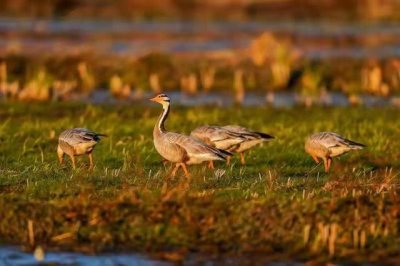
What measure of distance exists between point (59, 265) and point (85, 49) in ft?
79.7

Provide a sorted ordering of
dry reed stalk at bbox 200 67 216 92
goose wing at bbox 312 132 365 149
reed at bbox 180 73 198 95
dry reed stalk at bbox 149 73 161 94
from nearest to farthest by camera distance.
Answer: goose wing at bbox 312 132 365 149 < reed at bbox 180 73 198 95 < dry reed stalk at bbox 149 73 161 94 < dry reed stalk at bbox 200 67 216 92

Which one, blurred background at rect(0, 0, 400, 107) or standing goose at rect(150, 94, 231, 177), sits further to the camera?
blurred background at rect(0, 0, 400, 107)

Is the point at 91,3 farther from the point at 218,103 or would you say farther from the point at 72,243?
the point at 72,243

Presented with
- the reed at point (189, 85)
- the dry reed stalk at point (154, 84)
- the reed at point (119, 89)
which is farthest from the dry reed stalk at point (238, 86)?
the reed at point (119, 89)

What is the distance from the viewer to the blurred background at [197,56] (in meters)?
26.7

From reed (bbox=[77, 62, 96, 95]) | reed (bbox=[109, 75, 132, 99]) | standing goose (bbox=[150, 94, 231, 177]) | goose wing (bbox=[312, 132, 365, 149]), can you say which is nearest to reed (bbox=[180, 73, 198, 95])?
reed (bbox=[109, 75, 132, 99])

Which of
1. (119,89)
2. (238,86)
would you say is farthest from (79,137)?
(238,86)

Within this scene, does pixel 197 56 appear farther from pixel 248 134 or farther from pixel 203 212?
pixel 203 212

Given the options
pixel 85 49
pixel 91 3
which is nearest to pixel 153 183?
pixel 85 49

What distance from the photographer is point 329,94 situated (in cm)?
2775

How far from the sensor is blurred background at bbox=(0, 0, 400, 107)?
26688 millimetres

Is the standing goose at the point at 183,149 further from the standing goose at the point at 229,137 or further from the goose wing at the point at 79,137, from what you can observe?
the standing goose at the point at 229,137

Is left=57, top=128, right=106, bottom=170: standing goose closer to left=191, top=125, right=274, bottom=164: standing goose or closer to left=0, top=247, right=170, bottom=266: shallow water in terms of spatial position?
left=191, top=125, right=274, bottom=164: standing goose

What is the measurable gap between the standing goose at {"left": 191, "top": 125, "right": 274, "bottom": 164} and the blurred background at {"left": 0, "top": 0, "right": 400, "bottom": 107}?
9022 millimetres
